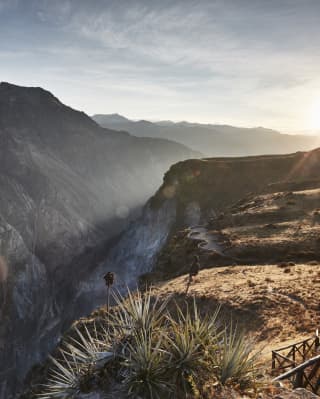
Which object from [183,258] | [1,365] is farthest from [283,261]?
[1,365]

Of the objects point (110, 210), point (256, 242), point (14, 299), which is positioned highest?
point (256, 242)

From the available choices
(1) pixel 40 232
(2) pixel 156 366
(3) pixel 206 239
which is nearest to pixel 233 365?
(2) pixel 156 366

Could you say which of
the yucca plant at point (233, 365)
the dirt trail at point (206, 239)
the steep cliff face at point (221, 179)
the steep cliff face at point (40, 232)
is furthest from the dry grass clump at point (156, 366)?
the steep cliff face at point (40, 232)

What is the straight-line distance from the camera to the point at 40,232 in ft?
421

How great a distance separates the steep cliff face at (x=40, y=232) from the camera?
304 feet

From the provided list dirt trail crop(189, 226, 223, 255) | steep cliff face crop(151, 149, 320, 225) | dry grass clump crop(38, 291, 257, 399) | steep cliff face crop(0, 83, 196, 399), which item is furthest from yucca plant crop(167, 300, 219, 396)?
steep cliff face crop(0, 83, 196, 399)

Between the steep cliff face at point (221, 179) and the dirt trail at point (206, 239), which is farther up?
the steep cliff face at point (221, 179)

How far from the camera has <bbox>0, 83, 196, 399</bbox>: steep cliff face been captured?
304ft

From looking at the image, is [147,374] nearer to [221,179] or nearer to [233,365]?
[233,365]

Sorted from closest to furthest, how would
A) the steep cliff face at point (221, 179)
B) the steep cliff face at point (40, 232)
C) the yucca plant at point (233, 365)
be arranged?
the yucca plant at point (233, 365) → the steep cliff face at point (221, 179) → the steep cliff face at point (40, 232)

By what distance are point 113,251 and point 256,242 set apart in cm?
6997

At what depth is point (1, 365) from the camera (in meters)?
81.8

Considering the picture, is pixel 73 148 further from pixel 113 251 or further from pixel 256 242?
pixel 256 242

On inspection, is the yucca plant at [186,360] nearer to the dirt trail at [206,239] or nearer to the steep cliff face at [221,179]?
the dirt trail at [206,239]
